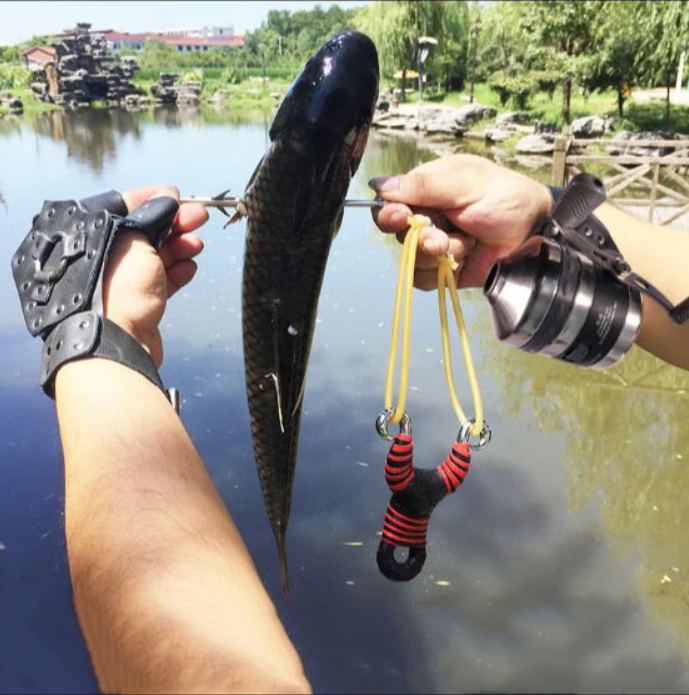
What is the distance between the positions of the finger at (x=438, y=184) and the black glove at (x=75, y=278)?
1.94ft

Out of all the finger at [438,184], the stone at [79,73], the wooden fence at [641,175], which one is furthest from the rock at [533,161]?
the stone at [79,73]

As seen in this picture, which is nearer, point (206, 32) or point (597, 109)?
point (597, 109)

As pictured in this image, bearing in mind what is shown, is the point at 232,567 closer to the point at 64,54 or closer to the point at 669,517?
the point at 669,517

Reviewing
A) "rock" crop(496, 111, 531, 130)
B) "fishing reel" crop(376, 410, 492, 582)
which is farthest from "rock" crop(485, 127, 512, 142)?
"fishing reel" crop(376, 410, 492, 582)

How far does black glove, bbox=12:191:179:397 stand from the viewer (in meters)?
1.49

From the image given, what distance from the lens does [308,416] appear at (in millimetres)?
5289

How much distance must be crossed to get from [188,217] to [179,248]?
0.40ft

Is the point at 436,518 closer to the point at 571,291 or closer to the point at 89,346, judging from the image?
the point at 571,291

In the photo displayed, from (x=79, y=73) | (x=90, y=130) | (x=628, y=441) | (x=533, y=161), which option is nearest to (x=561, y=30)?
(x=533, y=161)

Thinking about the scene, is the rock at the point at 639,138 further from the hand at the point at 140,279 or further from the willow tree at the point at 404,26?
the hand at the point at 140,279

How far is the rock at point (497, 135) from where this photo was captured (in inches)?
880

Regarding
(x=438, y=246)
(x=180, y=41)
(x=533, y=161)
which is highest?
(x=180, y=41)

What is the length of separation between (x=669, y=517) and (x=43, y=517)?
389 cm

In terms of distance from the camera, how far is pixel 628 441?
5.23 metres
